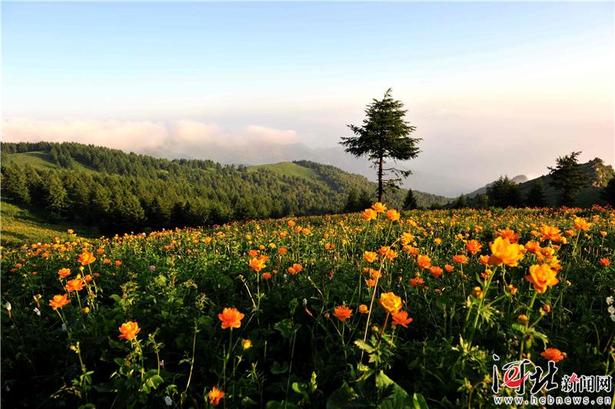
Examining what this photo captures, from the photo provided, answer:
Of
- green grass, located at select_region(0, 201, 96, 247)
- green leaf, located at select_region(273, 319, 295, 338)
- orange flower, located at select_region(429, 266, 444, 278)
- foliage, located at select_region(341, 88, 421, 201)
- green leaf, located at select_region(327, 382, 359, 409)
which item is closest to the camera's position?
green leaf, located at select_region(327, 382, 359, 409)

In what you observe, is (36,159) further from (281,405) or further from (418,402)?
(418,402)

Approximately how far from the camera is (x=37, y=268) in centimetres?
667

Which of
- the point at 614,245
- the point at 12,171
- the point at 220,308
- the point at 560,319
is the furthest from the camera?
the point at 12,171

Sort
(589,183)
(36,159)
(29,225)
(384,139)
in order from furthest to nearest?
(36,159) → (29,225) → (589,183) → (384,139)

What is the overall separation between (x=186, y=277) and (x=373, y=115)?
1030 inches

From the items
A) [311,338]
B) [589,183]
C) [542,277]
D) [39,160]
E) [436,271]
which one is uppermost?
[39,160]

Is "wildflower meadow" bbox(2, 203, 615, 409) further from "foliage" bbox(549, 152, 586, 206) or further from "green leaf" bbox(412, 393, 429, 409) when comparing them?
"foliage" bbox(549, 152, 586, 206)

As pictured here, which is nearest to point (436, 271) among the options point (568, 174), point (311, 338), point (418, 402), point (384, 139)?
point (311, 338)

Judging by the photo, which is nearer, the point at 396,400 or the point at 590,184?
the point at 396,400

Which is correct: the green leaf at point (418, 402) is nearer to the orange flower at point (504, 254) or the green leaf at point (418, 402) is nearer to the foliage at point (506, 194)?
the orange flower at point (504, 254)

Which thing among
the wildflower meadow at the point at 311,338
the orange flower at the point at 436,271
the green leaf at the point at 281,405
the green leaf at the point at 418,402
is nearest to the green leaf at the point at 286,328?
the wildflower meadow at the point at 311,338

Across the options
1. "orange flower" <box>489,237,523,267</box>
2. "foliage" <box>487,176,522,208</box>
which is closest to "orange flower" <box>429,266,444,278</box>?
"orange flower" <box>489,237,523,267</box>

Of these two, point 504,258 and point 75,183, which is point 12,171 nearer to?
point 75,183

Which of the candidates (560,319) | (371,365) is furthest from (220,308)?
(560,319)
